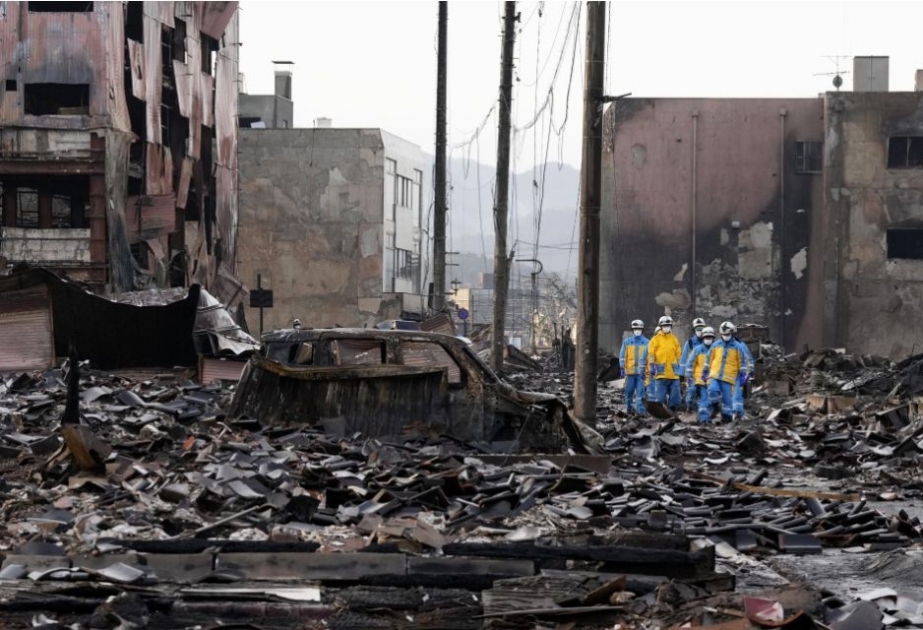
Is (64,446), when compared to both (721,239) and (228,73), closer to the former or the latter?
(228,73)

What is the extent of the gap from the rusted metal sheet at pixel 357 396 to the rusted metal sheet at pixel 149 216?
25611 millimetres

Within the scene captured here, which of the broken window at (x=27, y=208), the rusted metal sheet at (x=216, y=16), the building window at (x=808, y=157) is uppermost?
the rusted metal sheet at (x=216, y=16)

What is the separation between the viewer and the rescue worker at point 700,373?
21984 mm

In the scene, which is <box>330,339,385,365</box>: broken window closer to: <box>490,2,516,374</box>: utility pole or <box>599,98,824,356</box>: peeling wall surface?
<box>490,2,516,374</box>: utility pole

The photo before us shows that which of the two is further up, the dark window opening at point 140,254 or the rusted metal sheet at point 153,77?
the rusted metal sheet at point 153,77

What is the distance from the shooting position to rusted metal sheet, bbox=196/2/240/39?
149ft

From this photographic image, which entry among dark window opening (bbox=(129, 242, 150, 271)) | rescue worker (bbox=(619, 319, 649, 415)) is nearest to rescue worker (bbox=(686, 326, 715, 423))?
rescue worker (bbox=(619, 319, 649, 415))

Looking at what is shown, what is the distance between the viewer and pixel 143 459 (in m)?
12.0

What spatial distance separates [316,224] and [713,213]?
63.0ft

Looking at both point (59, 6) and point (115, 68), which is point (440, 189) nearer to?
point (115, 68)

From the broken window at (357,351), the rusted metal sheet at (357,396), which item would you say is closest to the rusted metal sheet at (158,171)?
the broken window at (357,351)

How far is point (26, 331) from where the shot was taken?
73.9 ft

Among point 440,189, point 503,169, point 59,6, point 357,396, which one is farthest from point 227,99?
point 357,396

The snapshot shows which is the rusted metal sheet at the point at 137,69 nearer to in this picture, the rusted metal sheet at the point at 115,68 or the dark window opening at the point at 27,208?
the rusted metal sheet at the point at 115,68
